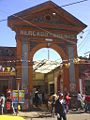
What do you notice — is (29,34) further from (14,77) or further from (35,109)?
(35,109)

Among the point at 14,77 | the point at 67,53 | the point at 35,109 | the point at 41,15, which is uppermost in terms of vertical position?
the point at 41,15

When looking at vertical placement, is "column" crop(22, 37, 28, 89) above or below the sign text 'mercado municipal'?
below

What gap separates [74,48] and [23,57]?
5184 mm

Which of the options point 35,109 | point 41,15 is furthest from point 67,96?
point 41,15

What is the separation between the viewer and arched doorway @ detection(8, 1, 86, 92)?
31.5 meters

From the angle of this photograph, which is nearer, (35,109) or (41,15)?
(35,109)

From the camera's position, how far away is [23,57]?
104 ft

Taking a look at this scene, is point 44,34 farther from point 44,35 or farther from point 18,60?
point 18,60

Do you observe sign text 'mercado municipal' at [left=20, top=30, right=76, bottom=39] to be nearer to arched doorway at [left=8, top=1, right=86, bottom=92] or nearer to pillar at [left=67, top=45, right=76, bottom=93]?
arched doorway at [left=8, top=1, right=86, bottom=92]

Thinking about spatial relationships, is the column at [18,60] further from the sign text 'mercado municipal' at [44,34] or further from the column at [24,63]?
the sign text 'mercado municipal' at [44,34]

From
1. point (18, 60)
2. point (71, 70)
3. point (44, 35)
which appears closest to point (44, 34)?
point (44, 35)

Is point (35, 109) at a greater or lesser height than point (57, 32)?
lesser

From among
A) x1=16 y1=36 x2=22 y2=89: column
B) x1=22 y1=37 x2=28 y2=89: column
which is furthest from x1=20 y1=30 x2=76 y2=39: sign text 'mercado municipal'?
x1=16 y1=36 x2=22 y2=89: column

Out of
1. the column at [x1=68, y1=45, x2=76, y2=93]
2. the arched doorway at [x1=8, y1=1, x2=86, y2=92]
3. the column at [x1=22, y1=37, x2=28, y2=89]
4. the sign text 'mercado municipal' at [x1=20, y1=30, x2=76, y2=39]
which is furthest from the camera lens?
the column at [x1=68, y1=45, x2=76, y2=93]
